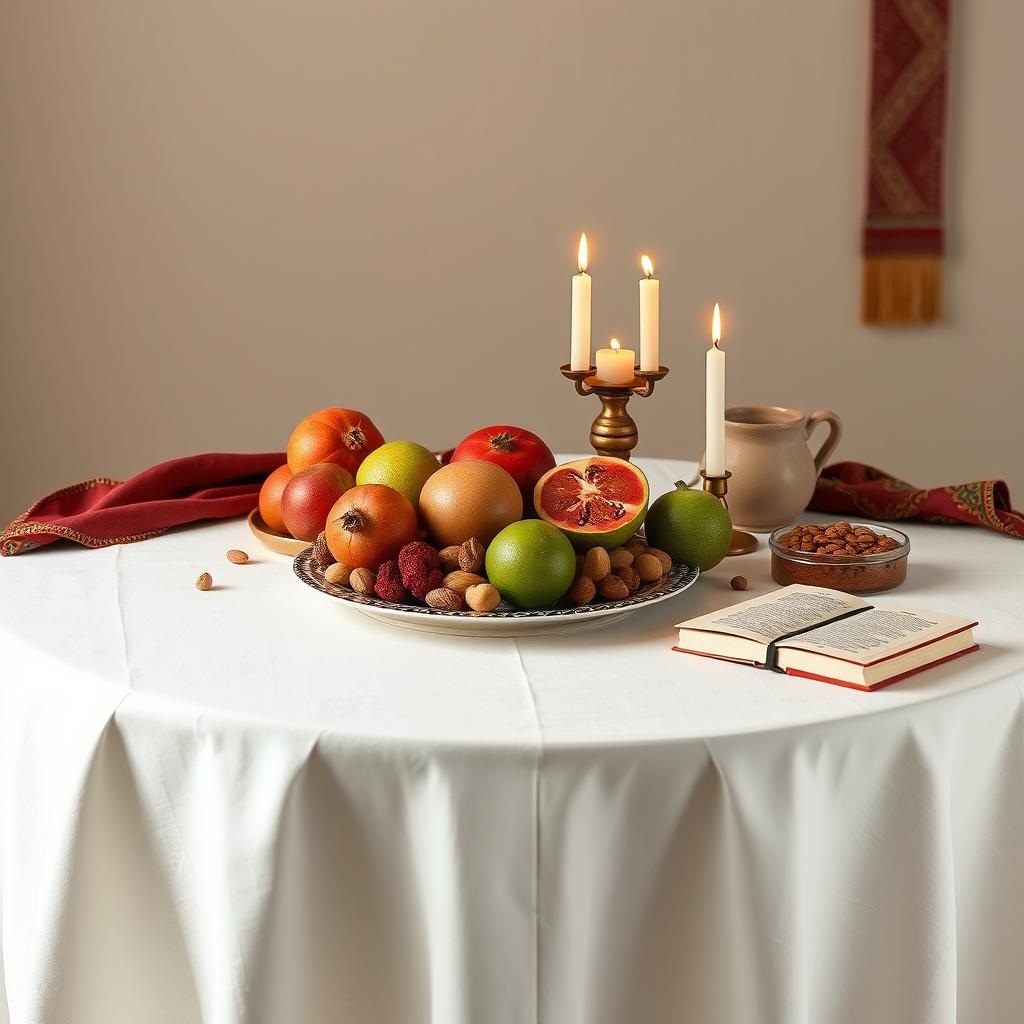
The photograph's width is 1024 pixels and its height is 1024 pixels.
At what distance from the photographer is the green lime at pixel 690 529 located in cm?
137

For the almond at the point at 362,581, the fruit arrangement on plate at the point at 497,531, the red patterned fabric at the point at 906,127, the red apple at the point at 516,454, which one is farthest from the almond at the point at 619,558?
the red patterned fabric at the point at 906,127

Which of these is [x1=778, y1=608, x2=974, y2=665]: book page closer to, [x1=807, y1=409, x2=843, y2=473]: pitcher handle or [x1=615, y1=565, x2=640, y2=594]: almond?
[x1=615, y1=565, x2=640, y2=594]: almond

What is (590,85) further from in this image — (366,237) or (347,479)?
(347,479)

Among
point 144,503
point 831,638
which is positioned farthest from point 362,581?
point 144,503

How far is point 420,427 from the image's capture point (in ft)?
11.9

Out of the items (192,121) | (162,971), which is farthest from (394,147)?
(162,971)

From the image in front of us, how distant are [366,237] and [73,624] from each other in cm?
236

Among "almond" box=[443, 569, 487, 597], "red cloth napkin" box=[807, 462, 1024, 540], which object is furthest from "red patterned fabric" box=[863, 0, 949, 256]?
"almond" box=[443, 569, 487, 597]

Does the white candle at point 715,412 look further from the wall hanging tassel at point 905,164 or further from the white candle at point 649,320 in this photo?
the wall hanging tassel at point 905,164

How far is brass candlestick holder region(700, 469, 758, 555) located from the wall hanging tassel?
2.09 m

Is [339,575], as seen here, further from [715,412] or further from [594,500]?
[715,412]

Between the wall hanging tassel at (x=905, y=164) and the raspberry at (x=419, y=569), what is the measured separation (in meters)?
2.60

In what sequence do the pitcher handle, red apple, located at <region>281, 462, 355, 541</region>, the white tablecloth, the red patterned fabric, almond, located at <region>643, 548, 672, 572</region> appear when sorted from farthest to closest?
the red patterned fabric < the pitcher handle < red apple, located at <region>281, 462, 355, 541</region> < almond, located at <region>643, 548, 672, 572</region> < the white tablecloth

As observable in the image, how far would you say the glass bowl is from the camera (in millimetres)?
1395
